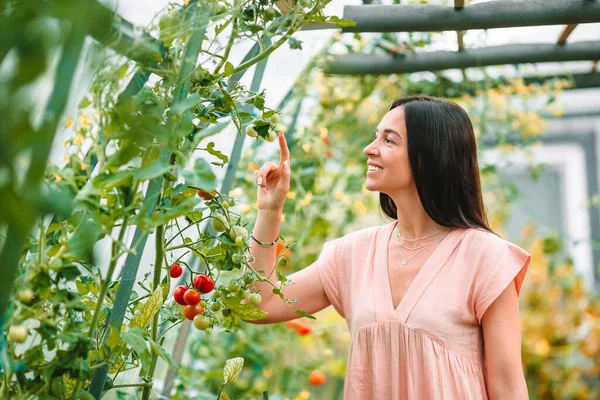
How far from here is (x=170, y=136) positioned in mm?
854

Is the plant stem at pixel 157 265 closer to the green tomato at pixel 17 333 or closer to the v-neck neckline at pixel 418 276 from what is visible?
the green tomato at pixel 17 333

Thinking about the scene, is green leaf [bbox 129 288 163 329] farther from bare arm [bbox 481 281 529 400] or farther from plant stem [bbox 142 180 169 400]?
bare arm [bbox 481 281 529 400]

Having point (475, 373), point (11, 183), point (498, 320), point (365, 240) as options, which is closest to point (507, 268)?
point (498, 320)

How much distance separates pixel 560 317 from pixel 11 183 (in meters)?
4.84

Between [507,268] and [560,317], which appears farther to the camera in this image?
[560,317]

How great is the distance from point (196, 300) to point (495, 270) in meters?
0.67

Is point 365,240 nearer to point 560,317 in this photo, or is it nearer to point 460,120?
point 460,120

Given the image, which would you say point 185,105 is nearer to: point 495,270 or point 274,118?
point 274,118

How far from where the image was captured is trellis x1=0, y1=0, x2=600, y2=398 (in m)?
0.64

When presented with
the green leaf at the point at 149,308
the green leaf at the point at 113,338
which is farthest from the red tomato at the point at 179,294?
the green leaf at the point at 113,338

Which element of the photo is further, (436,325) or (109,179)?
(436,325)

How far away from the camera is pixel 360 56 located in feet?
8.59

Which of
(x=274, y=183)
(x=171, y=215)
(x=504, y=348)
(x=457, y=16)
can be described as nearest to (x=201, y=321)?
(x=171, y=215)

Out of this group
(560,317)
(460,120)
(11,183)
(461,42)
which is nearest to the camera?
(11,183)
